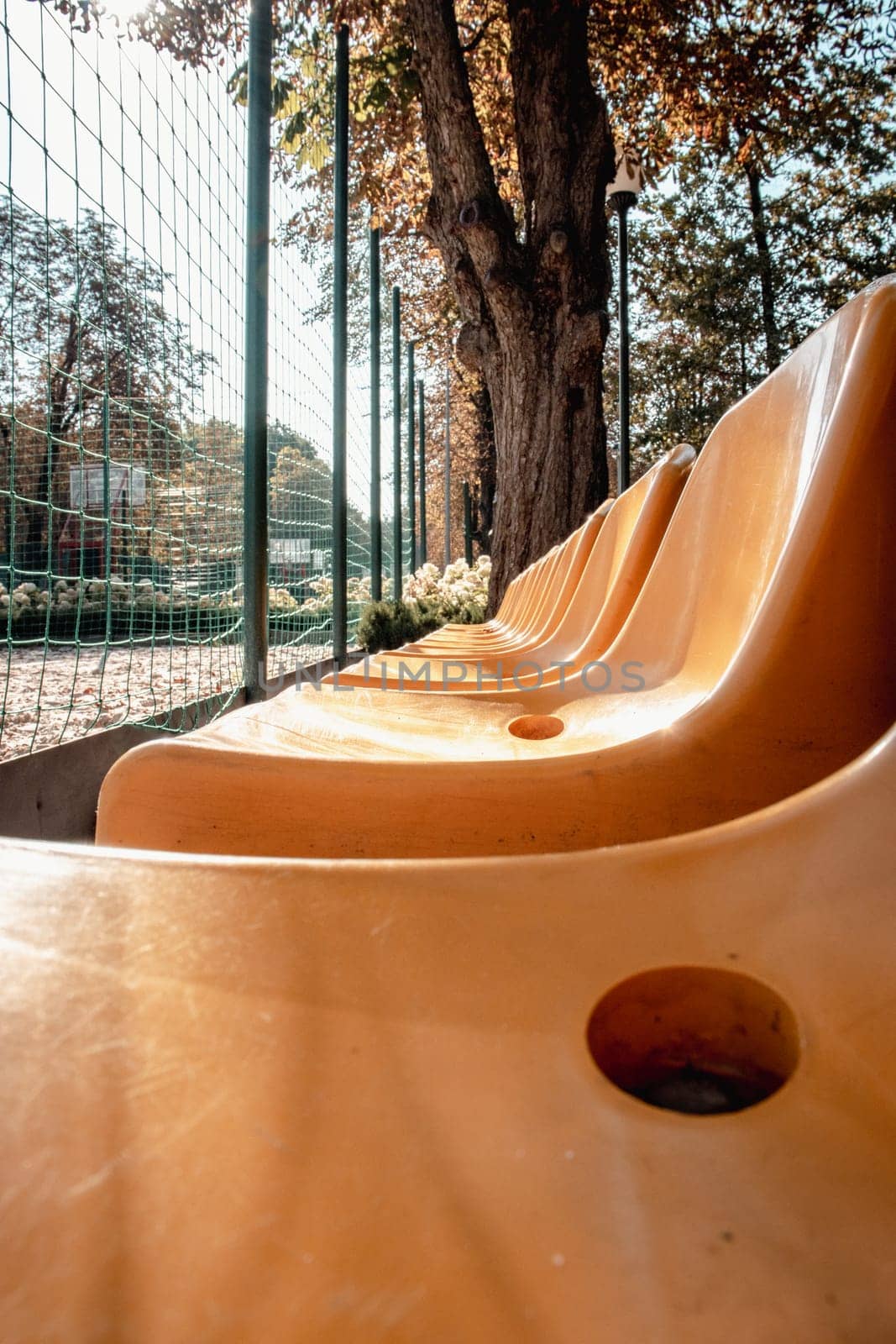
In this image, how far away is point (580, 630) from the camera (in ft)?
7.34

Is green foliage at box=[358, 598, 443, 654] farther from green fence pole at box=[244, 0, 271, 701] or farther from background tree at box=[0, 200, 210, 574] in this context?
background tree at box=[0, 200, 210, 574]

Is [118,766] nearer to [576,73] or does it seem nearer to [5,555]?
[5,555]

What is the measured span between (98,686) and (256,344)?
1298mm

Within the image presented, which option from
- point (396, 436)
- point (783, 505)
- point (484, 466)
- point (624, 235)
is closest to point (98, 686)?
point (783, 505)

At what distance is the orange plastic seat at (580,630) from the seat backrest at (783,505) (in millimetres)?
316

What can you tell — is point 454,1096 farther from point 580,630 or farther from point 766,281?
point 766,281

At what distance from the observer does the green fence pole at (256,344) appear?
3.11 meters

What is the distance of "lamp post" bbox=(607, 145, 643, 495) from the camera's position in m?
6.40

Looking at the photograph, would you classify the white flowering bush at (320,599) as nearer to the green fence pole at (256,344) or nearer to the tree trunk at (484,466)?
the green fence pole at (256,344)

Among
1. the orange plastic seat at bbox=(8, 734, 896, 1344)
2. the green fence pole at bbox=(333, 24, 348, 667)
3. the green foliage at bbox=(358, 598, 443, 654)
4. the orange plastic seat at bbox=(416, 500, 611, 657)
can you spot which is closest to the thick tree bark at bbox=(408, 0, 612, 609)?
the green foliage at bbox=(358, 598, 443, 654)

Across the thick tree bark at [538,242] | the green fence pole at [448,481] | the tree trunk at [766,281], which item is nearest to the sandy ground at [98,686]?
the thick tree bark at [538,242]

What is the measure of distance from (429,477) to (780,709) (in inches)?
810

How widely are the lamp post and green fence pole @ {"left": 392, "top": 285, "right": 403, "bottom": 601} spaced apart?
2034 millimetres

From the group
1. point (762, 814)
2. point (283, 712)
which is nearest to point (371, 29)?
point (283, 712)
